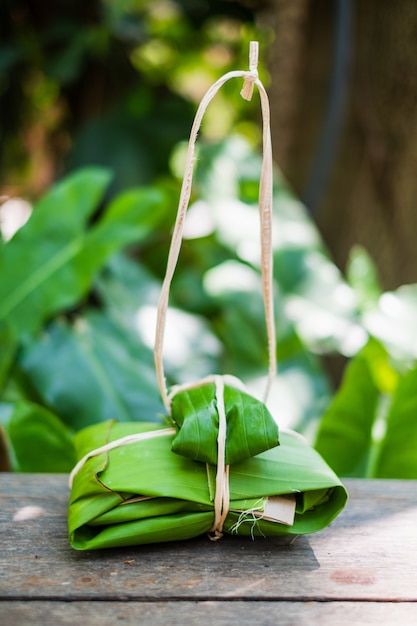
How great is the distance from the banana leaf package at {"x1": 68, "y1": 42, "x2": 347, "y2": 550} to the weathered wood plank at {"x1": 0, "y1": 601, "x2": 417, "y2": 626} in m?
0.07

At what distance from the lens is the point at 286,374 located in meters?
1.50

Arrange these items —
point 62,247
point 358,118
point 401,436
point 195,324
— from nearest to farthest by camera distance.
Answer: point 401,436 < point 62,247 < point 195,324 < point 358,118

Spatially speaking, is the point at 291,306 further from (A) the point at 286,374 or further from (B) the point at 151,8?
(B) the point at 151,8

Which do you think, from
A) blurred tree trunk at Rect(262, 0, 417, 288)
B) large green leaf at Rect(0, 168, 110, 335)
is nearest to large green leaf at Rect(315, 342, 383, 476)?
large green leaf at Rect(0, 168, 110, 335)

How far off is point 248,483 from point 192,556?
0.27 feet

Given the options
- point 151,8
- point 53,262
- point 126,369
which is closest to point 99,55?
point 151,8

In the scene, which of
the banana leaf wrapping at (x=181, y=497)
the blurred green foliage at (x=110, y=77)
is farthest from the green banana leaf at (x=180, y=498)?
the blurred green foliage at (x=110, y=77)

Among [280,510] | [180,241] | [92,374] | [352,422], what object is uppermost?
[180,241]

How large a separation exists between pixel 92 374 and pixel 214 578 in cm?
86

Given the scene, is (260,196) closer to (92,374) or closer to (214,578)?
(214,578)

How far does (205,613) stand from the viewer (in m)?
0.52

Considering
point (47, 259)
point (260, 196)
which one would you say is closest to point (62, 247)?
point (47, 259)

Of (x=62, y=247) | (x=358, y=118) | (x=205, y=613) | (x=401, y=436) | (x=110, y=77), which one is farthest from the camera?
(x=110, y=77)

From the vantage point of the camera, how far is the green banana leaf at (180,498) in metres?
0.59
